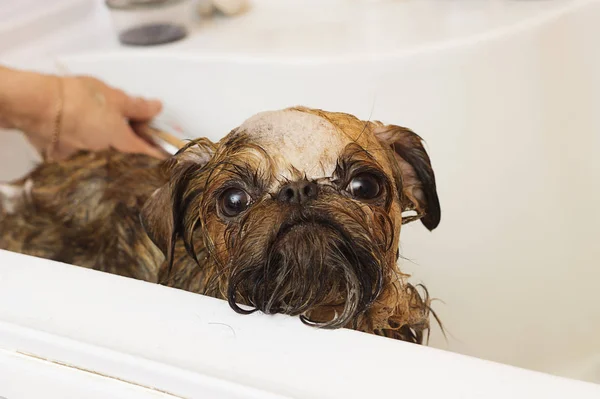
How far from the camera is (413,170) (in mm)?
787

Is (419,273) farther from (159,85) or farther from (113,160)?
(159,85)

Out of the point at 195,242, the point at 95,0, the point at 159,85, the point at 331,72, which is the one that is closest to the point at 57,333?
the point at 195,242

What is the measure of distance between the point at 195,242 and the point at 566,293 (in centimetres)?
57

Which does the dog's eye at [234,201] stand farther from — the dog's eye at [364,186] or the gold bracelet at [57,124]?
the gold bracelet at [57,124]

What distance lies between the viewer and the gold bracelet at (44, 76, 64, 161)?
4.48 ft

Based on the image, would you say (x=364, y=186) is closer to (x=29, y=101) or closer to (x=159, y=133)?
(x=159, y=133)

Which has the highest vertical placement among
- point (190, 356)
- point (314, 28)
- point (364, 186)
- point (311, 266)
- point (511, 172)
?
point (314, 28)

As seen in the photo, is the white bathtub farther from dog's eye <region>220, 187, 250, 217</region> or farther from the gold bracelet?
the gold bracelet

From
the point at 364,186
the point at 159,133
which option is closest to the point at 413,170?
the point at 364,186

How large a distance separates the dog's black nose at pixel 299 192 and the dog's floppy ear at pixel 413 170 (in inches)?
5.4

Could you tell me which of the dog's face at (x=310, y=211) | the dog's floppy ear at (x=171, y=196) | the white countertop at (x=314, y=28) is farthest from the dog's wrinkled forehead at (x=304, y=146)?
the white countertop at (x=314, y=28)

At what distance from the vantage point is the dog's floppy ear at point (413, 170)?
2.52 ft

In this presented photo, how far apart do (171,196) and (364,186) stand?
0.25m

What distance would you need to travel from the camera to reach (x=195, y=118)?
1227mm
